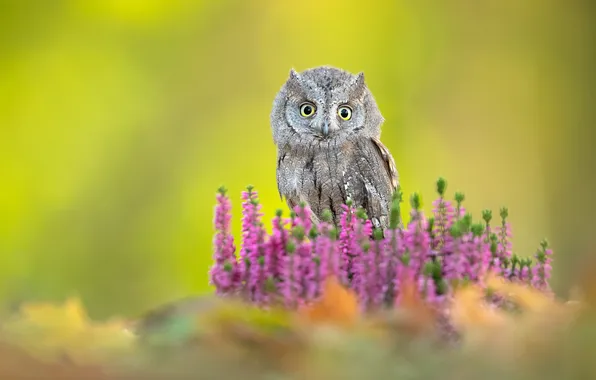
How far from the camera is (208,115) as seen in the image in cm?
344

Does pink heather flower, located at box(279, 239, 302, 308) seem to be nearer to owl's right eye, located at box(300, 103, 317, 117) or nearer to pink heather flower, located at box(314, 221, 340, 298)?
pink heather flower, located at box(314, 221, 340, 298)

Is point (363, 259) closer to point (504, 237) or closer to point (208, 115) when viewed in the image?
point (504, 237)

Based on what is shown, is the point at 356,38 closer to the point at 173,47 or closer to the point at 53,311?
the point at 173,47

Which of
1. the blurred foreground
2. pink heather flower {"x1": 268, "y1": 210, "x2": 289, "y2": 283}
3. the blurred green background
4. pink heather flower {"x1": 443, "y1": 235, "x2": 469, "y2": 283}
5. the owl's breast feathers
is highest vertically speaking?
the blurred green background

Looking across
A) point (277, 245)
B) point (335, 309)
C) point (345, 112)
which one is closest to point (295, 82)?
point (345, 112)

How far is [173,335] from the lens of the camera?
0.35m

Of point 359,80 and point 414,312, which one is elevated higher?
point 359,80

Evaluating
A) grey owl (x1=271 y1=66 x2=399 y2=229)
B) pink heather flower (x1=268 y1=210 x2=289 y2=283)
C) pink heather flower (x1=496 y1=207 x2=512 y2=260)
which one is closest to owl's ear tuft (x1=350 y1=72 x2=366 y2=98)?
grey owl (x1=271 y1=66 x2=399 y2=229)

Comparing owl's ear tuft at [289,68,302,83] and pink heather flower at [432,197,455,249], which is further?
owl's ear tuft at [289,68,302,83]

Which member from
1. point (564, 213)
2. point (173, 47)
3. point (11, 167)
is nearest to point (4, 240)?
point (11, 167)

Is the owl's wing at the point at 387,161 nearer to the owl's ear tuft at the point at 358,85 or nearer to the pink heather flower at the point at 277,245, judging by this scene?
the owl's ear tuft at the point at 358,85

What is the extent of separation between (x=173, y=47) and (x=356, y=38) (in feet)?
2.91

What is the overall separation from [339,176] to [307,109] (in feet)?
0.54

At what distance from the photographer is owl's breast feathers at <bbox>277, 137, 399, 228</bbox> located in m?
1.60
